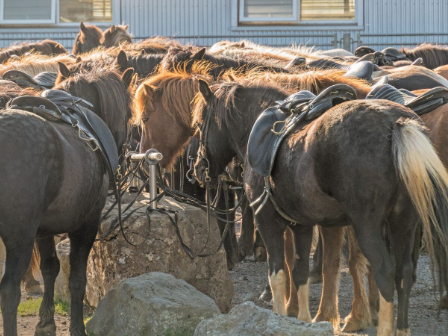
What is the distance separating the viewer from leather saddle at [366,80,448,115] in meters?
4.92

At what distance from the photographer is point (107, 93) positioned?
5.67 meters

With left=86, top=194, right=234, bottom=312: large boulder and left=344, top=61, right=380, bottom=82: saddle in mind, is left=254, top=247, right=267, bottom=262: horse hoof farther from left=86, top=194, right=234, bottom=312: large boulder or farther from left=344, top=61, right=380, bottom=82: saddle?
left=344, top=61, right=380, bottom=82: saddle

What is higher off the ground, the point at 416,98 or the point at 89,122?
the point at 416,98

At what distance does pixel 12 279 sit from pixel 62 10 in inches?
486

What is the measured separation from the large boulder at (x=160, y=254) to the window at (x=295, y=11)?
937cm

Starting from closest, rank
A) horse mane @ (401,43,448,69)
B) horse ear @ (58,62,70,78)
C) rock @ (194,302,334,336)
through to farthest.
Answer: rock @ (194,302,334,336) → horse ear @ (58,62,70,78) → horse mane @ (401,43,448,69)

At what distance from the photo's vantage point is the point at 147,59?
28.3ft

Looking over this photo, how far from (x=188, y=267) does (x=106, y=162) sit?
1337 millimetres

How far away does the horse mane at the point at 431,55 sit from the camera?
440 inches

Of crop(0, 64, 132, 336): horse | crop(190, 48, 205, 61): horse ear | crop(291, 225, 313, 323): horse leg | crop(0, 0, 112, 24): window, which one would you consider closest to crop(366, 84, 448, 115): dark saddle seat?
crop(291, 225, 313, 323): horse leg

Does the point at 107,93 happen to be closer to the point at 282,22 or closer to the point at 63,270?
the point at 63,270

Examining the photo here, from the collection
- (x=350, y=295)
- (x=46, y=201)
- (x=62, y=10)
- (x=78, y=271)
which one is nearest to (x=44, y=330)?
(x=78, y=271)

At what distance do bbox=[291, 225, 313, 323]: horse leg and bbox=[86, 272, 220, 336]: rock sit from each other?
685 mm

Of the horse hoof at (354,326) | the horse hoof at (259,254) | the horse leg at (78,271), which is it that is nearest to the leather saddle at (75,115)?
the horse leg at (78,271)
